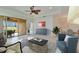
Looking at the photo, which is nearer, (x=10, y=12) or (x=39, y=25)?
(x=10, y=12)

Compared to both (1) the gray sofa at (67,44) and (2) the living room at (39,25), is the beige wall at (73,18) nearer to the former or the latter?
(2) the living room at (39,25)

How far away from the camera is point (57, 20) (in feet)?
6.12

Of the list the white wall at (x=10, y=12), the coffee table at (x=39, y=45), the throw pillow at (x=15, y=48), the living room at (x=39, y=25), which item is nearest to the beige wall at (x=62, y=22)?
the living room at (x=39, y=25)

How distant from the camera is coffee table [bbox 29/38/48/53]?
1849mm

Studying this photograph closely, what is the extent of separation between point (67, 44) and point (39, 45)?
0.54m

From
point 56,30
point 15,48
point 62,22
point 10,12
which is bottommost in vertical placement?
point 15,48

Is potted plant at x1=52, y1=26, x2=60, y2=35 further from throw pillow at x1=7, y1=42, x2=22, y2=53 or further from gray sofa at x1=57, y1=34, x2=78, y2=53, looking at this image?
throw pillow at x1=7, y1=42, x2=22, y2=53

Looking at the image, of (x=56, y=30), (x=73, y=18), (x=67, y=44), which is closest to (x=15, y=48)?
(x=56, y=30)

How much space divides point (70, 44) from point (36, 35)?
68 cm

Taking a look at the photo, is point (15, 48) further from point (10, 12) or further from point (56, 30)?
point (56, 30)

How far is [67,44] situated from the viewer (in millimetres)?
1824

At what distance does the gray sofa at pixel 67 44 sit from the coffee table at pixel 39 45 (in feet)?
0.85
